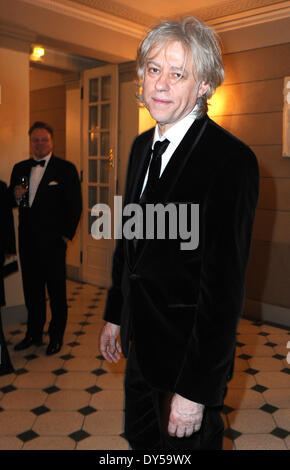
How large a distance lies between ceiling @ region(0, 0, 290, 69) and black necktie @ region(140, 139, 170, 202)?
12.1 feet

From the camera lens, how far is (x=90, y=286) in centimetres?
676

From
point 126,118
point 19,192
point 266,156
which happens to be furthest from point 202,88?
point 126,118

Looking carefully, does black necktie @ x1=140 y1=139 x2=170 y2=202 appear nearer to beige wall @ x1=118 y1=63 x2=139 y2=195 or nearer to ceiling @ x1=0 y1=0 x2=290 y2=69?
ceiling @ x1=0 y1=0 x2=290 y2=69

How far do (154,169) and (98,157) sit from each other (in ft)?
17.2

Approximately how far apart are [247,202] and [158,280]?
35 centimetres


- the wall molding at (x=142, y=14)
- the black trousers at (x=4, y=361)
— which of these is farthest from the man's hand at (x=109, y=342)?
the wall molding at (x=142, y=14)

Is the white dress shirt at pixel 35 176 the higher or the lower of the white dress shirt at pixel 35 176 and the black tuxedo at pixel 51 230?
the higher

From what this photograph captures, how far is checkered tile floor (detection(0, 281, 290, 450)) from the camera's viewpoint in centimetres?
286

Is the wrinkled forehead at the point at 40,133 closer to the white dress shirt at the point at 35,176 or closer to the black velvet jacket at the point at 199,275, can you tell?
the white dress shirt at the point at 35,176

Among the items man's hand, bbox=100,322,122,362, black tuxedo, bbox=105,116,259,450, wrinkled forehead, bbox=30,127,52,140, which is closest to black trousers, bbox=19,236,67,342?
wrinkled forehead, bbox=30,127,52,140

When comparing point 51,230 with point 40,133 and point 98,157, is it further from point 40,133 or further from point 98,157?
point 98,157

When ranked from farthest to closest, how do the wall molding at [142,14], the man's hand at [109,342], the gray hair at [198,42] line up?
the wall molding at [142,14] < the man's hand at [109,342] < the gray hair at [198,42]

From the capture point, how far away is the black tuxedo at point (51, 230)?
412cm

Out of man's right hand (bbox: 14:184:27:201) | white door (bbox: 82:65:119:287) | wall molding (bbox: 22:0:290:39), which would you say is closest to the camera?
man's right hand (bbox: 14:184:27:201)
